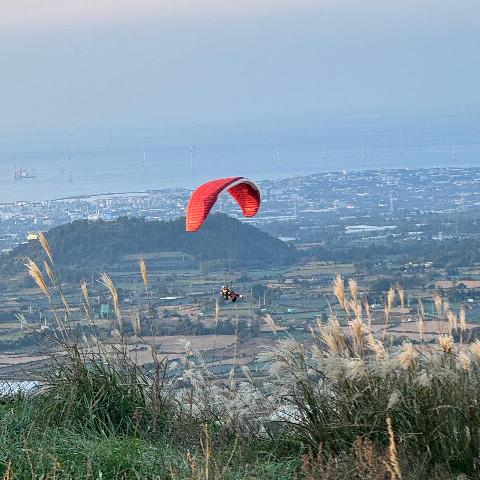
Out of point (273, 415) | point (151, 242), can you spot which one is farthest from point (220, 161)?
point (273, 415)

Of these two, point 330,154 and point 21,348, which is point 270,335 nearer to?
point 21,348

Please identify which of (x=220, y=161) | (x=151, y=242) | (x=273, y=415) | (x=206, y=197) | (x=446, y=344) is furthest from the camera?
(x=220, y=161)

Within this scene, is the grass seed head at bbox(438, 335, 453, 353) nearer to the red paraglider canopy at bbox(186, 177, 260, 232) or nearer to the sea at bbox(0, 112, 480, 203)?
the red paraglider canopy at bbox(186, 177, 260, 232)

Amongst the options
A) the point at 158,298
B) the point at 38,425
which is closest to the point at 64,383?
the point at 38,425

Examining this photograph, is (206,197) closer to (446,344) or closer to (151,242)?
(446,344)

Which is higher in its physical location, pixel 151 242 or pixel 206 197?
pixel 206 197

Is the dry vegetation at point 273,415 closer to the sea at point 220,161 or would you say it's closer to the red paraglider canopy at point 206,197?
the red paraglider canopy at point 206,197

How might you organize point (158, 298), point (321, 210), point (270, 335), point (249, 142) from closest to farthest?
point (270, 335) < point (158, 298) < point (321, 210) < point (249, 142)

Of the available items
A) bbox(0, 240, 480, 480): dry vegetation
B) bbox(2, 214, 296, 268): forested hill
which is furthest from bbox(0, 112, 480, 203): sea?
bbox(0, 240, 480, 480): dry vegetation
